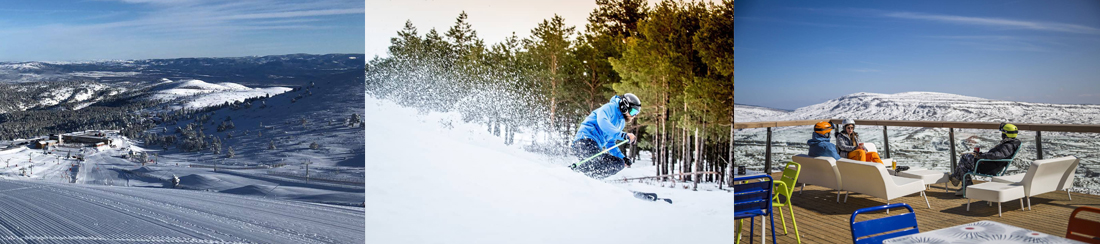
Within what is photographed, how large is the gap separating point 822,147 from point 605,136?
3393mm

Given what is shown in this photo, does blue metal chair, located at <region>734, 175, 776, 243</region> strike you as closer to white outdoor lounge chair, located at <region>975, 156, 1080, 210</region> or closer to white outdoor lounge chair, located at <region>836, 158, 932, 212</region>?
white outdoor lounge chair, located at <region>836, 158, 932, 212</region>

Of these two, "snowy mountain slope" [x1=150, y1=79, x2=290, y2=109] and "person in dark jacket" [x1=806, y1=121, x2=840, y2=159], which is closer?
"snowy mountain slope" [x1=150, y1=79, x2=290, y2=109]

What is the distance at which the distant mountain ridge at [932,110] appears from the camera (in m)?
11.1

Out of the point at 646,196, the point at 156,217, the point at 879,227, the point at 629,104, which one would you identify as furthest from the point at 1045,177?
the point at 156,217

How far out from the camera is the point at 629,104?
4.21m

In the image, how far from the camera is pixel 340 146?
448 centimetres

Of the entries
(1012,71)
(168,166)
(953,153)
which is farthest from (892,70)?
(168,166)

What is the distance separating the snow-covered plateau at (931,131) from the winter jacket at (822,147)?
84cm

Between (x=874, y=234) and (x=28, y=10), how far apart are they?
529 cm

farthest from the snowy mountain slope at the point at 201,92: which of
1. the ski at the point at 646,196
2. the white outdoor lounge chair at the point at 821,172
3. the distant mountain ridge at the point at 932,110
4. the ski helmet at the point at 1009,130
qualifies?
the distant mountain ridge at the point at 932,110

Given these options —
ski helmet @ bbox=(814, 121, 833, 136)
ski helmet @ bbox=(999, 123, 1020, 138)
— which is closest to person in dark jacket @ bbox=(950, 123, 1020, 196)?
ski helmet @ bbox=(999, 123, 1020, 138)

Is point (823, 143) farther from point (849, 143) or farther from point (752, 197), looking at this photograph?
point (752, 197)

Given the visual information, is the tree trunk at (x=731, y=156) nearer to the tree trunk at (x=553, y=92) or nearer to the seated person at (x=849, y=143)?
the tree trunk at (x=553, y=92)

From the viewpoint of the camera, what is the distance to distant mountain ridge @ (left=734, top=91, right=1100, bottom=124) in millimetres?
11055
